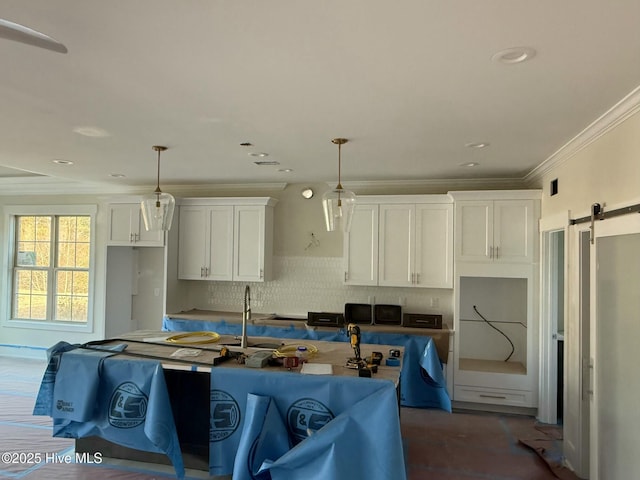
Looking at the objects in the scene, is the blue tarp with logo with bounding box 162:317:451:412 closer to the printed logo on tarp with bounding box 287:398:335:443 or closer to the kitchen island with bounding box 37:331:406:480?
the kitchen island with bounding box 37:331:406:480

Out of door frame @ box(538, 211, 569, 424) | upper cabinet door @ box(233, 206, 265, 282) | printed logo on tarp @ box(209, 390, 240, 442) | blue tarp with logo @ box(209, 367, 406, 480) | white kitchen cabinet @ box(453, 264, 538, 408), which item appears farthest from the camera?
upper cabinet door @ box(233, 206, 265, 282)

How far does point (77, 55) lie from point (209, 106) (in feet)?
2.70

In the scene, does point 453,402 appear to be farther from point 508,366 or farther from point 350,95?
point 350,95

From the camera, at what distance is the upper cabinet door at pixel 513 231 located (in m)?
4.62

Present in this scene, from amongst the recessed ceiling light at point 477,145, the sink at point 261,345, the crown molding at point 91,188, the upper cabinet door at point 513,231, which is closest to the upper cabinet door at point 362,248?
the crown molding at point 91,188

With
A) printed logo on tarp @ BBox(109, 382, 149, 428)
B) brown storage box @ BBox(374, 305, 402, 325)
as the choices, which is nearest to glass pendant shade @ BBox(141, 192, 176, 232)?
printed logo on tarp @ BBox(109, 382, 149, 428)

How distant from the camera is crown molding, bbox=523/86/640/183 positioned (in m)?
2.47

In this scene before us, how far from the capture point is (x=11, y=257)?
22.5 ft

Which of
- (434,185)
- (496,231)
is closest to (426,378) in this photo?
(496,231)

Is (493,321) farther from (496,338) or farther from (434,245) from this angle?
(434,245)

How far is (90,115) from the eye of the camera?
2.97m

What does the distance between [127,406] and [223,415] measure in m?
0.71

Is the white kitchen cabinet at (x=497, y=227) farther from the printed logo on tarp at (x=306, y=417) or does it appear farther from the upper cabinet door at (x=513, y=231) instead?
the printed logo on tarp at (x=306, y=417)

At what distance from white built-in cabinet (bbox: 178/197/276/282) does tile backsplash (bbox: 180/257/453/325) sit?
28 centimetres
